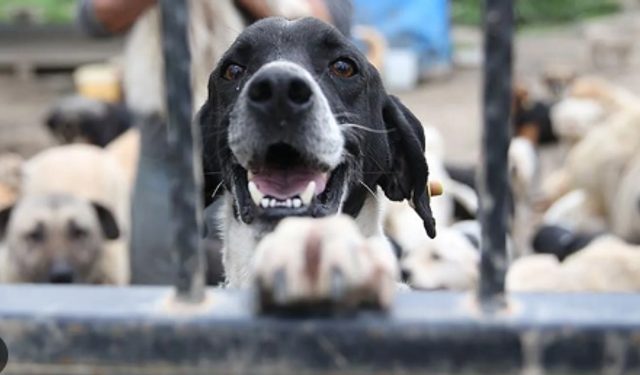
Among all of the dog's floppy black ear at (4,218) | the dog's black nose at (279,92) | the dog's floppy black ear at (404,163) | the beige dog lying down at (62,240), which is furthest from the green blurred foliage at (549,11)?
the dog's black nose at (279,92)

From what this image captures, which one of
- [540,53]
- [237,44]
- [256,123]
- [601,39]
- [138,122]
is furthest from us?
[540,53]

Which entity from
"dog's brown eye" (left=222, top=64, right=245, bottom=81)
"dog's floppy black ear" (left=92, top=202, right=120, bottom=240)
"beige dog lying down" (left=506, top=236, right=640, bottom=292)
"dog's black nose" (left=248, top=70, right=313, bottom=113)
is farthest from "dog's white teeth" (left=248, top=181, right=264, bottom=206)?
Result: "dog's floppy black ear" (left=92, top=202, right=120, bottom=240)

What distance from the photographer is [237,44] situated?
2688mm

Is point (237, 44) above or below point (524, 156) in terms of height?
above

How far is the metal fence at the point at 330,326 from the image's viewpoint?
1184 millimetres

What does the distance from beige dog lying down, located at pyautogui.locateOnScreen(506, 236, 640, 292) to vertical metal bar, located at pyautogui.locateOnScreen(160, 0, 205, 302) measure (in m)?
3.35

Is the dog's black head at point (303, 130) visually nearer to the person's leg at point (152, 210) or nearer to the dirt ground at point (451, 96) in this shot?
the person's leg at point (152, 210)

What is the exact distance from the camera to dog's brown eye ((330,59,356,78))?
8.77 ft

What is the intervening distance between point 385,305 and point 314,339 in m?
0.11

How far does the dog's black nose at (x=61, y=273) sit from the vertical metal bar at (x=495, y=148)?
4585 millimetres

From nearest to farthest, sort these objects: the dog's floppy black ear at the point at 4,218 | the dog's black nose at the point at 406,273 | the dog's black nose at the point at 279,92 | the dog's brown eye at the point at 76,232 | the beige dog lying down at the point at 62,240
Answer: the dog's black nose at the point at 279,92 < the dog's black nose at the point at 406,273 < the beige dog lying down at the point at 62,240 < the dog's brown eye at the point at 76,232 < the dog's floppy black ear at the point at 4,218

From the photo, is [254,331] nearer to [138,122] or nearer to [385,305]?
[385,305]

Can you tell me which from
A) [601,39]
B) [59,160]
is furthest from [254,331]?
[601,39]

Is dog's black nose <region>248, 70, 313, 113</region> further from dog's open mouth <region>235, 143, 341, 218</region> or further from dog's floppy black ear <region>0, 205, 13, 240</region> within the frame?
dog's floppy black ear <region>0, 205, 13, 240</region>
